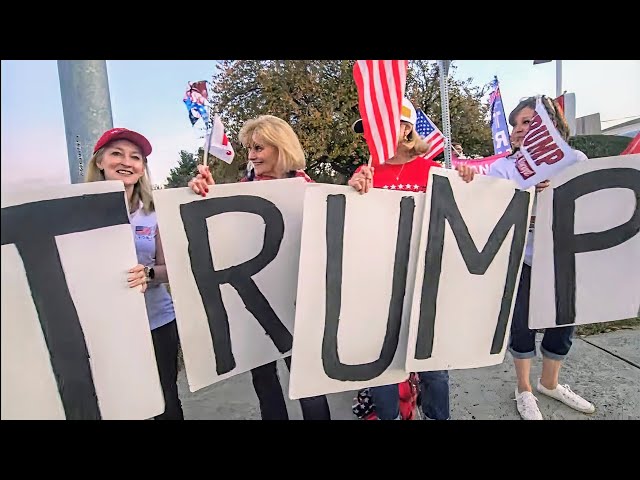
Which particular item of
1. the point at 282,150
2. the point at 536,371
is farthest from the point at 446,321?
the point at 536,371

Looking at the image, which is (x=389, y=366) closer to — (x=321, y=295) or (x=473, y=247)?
(x=321, y=295)

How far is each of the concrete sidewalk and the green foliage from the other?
472 cm

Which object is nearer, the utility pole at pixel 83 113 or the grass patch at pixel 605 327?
the utility pole at pixel 83 113

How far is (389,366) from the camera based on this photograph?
1.92 meters

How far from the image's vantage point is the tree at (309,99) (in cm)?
1002

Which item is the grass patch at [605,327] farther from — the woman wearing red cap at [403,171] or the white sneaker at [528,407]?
the woman wearing red cap at [403,171]

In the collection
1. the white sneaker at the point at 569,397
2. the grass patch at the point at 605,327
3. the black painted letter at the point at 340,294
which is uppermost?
the black painted letter at the point at 340,294

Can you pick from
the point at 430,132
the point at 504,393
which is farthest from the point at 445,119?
the point at 504,393

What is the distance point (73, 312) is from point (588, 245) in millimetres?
2226

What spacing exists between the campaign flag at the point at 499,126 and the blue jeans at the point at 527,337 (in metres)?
2.22

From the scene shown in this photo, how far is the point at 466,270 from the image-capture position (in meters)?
1.95

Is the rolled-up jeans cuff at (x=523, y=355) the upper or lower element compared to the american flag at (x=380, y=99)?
lower

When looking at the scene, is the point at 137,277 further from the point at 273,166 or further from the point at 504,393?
the point at 504,393

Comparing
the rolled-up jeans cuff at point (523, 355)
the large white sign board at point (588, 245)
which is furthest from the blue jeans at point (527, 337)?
the large white sign board at point (588, 245)
